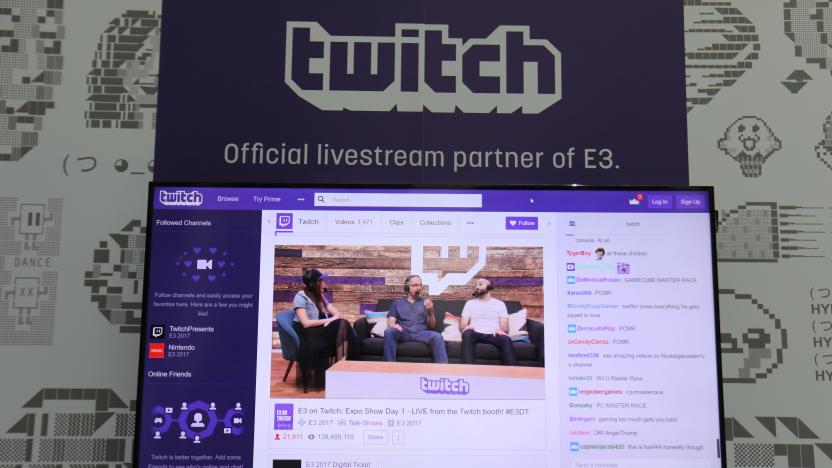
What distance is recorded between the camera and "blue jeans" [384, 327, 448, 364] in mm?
2416

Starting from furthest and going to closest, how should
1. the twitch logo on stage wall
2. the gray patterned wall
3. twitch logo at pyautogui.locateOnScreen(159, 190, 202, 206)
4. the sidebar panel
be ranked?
the twitch logo on stage wall
the gray patterned wall
twitch logo at pyautogui.locateOnScreen(159, 190, 202, 206)
the sidebar panel

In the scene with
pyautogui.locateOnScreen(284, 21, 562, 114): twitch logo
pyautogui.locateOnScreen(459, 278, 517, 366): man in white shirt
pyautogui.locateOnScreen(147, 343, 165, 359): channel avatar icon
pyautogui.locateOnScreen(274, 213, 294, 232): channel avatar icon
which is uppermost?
pyautogui.locateOnScreen(284, 21, 562, 114): twitch logo

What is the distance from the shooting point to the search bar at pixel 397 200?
8.16 feet

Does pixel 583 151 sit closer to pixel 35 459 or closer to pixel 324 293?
pixel 324 293

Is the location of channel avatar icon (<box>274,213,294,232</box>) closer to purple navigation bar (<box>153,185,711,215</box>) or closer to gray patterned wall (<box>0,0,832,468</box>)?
purple navigation bar (<box>153,185,711,215</box>)

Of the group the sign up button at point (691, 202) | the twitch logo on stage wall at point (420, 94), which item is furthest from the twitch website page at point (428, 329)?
the twitch logo on stage wall at point (420, 94)

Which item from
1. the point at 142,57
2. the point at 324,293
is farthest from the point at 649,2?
the point at 142,57

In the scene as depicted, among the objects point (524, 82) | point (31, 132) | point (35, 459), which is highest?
point (524, 82)

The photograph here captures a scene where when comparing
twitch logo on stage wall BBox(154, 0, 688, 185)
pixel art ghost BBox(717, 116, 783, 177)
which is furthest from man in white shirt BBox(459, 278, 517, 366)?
pixel art ghost BBox(717, 116, 783, 177)

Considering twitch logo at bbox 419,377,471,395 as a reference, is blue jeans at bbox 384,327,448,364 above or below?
above

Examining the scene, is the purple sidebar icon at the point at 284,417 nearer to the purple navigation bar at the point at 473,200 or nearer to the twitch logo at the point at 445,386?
→ the twitch logo at the point at 445,386

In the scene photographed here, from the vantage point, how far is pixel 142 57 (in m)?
2.74

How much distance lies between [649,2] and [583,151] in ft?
2.10

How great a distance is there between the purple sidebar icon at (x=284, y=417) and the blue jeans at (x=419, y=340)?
1.14 feet
